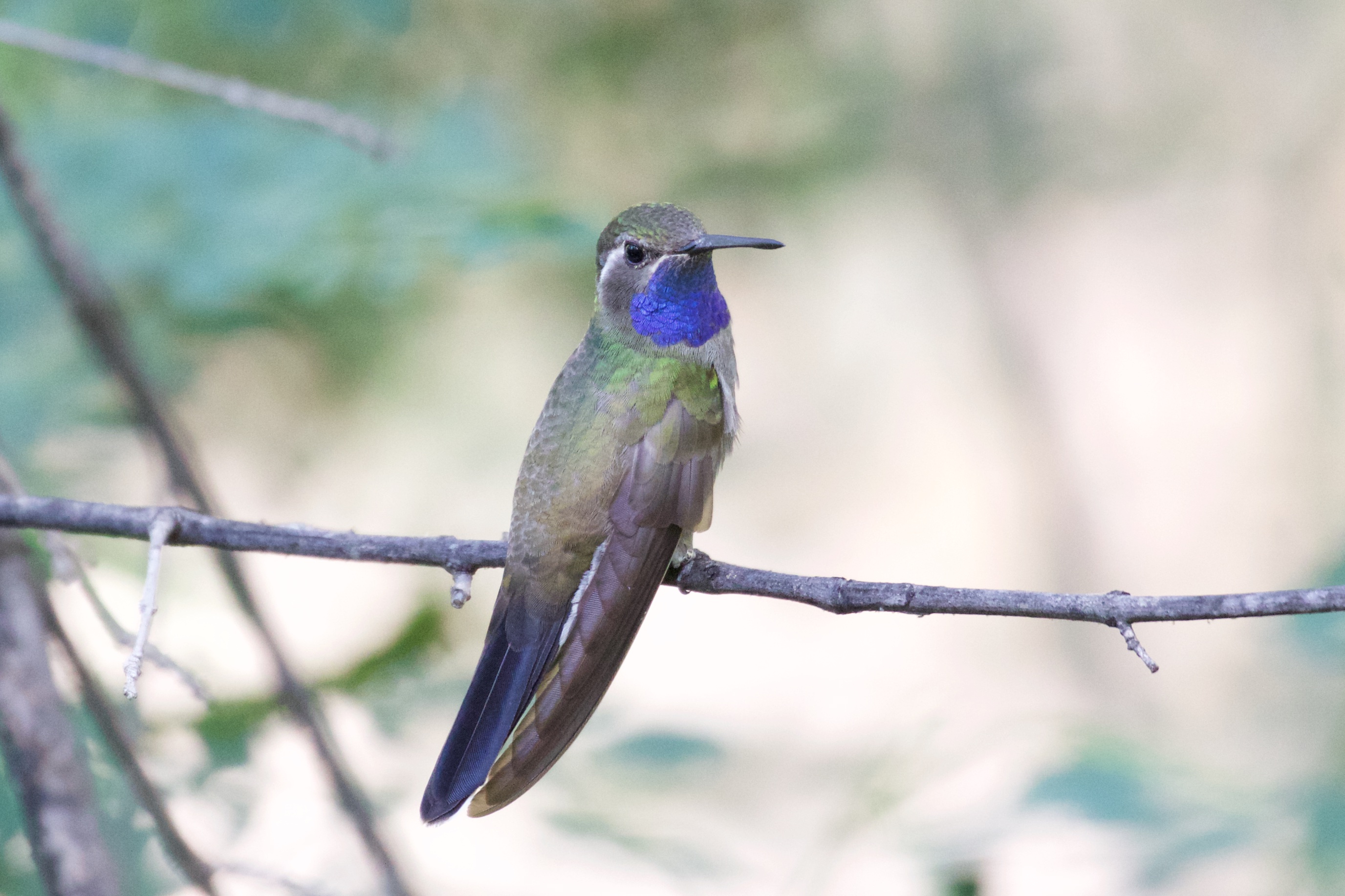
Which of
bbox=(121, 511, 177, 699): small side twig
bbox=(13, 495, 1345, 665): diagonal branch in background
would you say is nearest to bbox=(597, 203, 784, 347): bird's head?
bbox=(13, 495, 1345, 665): diagonal branch in background

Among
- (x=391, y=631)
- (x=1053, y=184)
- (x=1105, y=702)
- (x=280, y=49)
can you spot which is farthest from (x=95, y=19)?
(x=1105, y=702)

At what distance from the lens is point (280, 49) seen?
A: 5.18 meters

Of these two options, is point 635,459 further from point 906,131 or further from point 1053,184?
point 1053,184

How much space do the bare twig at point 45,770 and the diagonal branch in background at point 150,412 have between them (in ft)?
2.13

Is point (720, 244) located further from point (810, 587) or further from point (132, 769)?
point (132, 769)

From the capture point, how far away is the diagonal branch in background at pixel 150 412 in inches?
119

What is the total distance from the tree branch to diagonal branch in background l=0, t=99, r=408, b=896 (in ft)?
2.46

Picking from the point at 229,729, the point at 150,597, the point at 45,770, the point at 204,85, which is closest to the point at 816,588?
the point at 150,597

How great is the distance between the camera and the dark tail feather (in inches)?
103

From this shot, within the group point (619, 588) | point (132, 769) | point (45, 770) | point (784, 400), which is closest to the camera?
point (45, 770)

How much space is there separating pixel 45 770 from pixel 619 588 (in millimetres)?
1244

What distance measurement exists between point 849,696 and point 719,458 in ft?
27.0

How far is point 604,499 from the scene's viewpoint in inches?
120

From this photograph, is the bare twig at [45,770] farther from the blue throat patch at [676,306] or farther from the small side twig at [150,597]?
the blue throat patch at [676,306]
